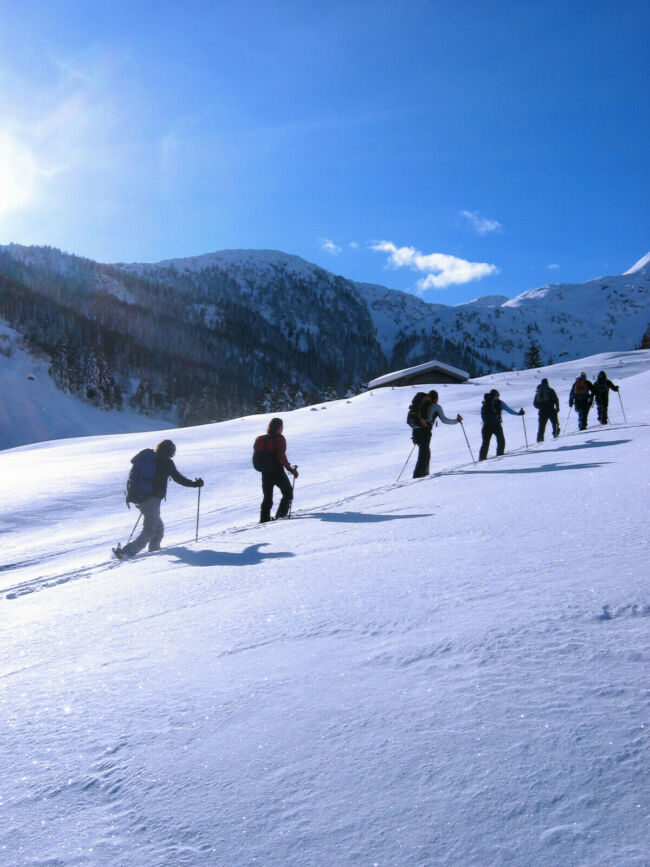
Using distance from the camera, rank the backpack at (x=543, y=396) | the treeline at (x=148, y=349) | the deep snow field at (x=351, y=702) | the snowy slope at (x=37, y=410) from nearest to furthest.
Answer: the deep snow field at (x=351, y=702) → the backpack at (x=543, y=396) → the snowy slope at (x=37, y=410) → the treeline at (x=148, y=349)

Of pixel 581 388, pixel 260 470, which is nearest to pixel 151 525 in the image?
pixel 260 470

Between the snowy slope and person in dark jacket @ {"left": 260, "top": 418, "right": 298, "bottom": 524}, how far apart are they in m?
67.1

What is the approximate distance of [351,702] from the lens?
2326 mm

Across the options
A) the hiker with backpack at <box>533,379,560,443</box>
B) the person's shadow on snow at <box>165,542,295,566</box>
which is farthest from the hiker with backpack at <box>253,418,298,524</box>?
the hiker with backpack at <box>533,379,560,443</box>

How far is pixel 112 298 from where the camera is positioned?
504ft

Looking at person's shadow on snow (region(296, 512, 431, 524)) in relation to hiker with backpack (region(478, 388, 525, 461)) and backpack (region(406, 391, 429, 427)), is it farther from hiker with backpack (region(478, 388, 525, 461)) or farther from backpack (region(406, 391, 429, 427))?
hiker with backpack (region(478, 388, 525, 461))

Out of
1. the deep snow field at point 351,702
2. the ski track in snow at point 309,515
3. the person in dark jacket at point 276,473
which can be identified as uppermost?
the person in dark jacket at point 276,473

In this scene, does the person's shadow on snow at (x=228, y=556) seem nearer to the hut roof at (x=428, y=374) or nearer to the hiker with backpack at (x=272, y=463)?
the hiker with backpack at (x=272, y=463)

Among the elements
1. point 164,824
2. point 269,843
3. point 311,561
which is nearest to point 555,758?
point 269,843

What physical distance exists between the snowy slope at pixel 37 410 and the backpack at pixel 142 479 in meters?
67.1

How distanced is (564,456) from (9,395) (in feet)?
262

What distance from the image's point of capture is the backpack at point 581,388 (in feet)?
51.6

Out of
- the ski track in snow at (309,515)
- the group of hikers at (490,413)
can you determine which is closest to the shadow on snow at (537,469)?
the ski track in snow at (309,515)

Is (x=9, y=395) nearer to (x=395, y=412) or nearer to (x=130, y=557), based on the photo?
(x=395, y=412)
